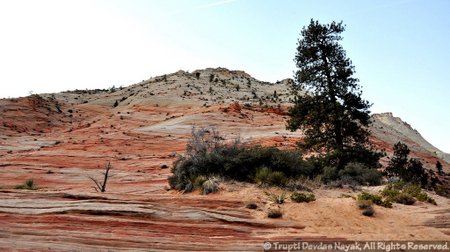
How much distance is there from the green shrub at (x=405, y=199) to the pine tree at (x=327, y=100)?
30.5 ft

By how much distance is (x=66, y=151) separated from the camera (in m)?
38.6

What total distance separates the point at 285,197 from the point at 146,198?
4832 mm


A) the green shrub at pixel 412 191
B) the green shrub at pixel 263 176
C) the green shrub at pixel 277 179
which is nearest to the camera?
the green shrub at pixel 412 191

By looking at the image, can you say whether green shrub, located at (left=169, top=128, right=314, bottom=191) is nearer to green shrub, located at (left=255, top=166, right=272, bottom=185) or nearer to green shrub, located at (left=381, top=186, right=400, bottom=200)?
green shrub, located at (left=255, top=166, right=272, bottom=185)

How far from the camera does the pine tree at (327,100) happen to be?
2478 cm

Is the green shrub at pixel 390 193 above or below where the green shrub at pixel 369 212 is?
above

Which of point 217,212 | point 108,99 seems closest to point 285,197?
point 217,212

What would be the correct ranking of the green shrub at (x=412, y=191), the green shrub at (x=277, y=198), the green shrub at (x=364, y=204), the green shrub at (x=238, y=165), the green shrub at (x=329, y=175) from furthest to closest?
1. the green shrub at (x=329, y=175)
2. the green shrub at (x=238, y=165)
3. the green shrub at (x=412, y=191)
4. the green shrub at (x=277, y=198)
5. the green shrub at (x=364, y=204)

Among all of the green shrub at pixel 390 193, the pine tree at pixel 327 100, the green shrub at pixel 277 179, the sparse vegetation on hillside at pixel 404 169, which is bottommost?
the sparse vegetation on hillside at pixel 404 169

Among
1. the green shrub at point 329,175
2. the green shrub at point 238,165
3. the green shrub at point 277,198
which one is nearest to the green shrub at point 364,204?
the green shrub at point 277,198

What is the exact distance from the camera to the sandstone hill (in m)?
10.5

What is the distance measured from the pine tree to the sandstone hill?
6.02 ft

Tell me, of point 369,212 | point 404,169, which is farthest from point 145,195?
point 404,169

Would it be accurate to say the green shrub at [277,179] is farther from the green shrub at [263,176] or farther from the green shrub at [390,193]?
the green shrub at [390,193]
